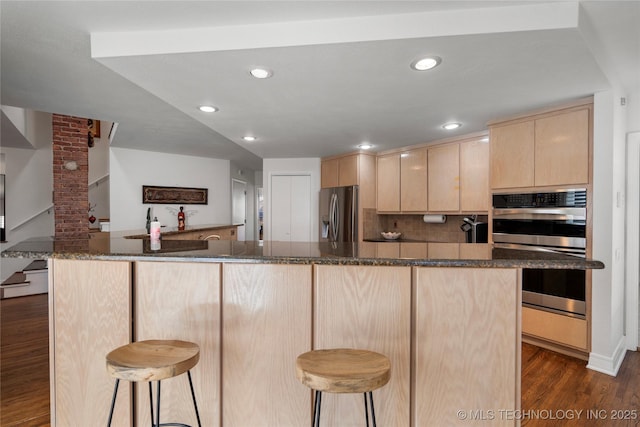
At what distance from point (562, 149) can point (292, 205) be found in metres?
3.74

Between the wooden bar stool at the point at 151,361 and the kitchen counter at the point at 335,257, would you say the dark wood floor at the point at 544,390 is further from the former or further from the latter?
the wooden bar stool at the point at 151,361

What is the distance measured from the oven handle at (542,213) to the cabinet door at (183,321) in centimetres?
270

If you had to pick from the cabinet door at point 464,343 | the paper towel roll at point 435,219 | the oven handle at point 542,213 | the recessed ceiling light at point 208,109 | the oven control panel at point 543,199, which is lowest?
the cabinet door at point 464,343

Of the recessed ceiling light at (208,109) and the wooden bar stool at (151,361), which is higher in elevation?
the recessed ceiling light at (208,109)

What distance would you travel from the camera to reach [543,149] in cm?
278

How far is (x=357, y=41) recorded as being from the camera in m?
1.73

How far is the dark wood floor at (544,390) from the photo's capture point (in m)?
1.92

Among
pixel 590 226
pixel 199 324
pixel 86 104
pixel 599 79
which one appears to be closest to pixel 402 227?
pixel 590 226

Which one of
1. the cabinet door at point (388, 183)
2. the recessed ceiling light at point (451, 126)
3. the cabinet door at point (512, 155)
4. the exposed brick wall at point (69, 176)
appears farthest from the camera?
the cabinet door at point (388, 183)

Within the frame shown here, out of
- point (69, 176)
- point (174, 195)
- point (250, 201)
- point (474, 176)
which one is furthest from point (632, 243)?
point (250, 201)

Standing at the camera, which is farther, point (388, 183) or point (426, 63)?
point (388, 183)

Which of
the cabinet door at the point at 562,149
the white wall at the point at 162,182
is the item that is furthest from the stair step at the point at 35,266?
the cabinet door at the point at 562,149

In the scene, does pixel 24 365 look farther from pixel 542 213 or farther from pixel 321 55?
pixel 542 213

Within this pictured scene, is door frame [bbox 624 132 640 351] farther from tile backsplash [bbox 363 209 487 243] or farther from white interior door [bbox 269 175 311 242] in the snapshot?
white interior door [bbox 269 175 311 242]
